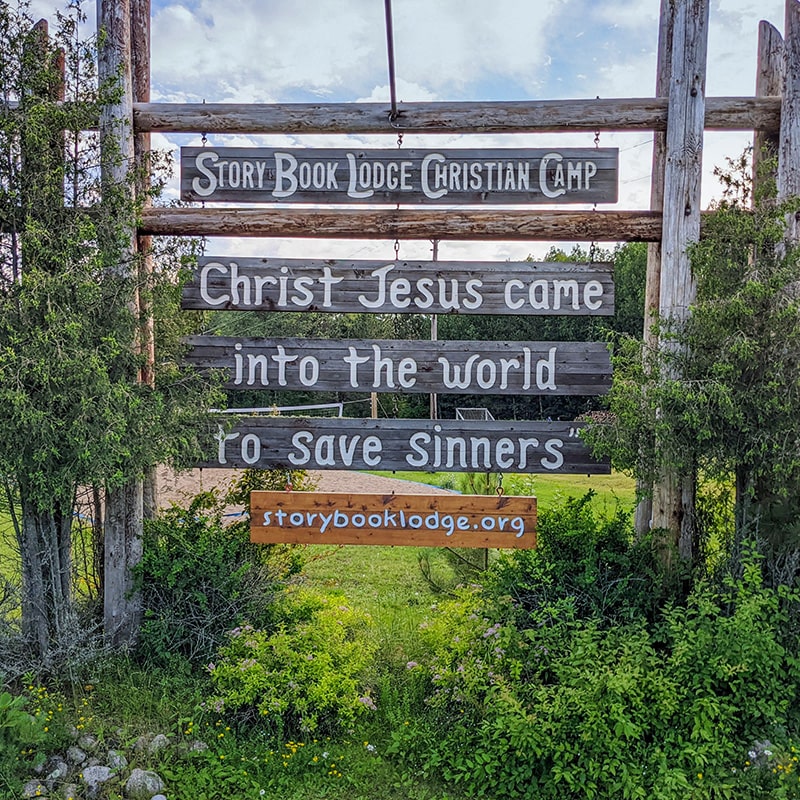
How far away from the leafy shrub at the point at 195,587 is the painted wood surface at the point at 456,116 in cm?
304

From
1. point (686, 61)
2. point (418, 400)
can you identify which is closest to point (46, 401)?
point (686, 61)

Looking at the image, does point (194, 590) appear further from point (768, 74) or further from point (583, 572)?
point (768, 74)

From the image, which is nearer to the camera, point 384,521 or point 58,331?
point 58,331

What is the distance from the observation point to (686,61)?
4.70 m

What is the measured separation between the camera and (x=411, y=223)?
4926mm

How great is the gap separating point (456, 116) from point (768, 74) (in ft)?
8.10

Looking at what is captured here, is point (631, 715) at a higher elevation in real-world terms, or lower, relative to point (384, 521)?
lower

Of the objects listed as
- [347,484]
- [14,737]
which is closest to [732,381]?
[14,737]

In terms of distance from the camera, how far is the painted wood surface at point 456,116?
488 centimetres

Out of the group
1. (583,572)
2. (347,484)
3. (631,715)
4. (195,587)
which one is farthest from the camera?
(347,484)

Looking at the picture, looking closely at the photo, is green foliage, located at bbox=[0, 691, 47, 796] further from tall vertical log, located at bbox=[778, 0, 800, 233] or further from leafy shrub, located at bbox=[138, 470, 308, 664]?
tall vertical log, located at bbox=[778, 0, 800, 233]

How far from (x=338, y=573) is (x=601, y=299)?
4384 mm

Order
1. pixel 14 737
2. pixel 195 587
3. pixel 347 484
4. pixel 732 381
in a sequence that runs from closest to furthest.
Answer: pixel 14 737, pixel 732 381, pixel 195 587, pixel 347 484

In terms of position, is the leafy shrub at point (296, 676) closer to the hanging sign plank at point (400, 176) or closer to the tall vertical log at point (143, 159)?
the tall vertical log at point (143, 159)
